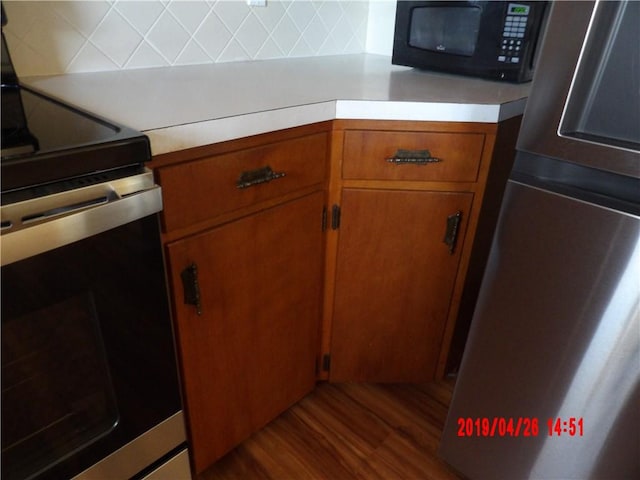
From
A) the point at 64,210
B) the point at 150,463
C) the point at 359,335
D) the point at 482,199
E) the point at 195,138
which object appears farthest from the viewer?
the point at 359,335

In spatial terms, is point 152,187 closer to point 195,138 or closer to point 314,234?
point 195,138

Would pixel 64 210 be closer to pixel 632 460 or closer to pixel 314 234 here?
pixel 314 234

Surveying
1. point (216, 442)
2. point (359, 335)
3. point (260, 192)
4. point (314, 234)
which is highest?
point (260, 192)

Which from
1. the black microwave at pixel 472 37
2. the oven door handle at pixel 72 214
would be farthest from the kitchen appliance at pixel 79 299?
the black microwave at pixel 472 37

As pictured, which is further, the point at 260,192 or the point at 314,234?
the point at 314,234

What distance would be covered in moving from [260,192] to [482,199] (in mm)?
557

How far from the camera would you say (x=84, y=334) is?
2.38ft

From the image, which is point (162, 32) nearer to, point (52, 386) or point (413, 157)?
point (413, 157)

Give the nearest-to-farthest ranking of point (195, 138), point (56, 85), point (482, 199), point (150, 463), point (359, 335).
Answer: point (195, 138)
point (150, 463)
point (56, 85)
point (482, 199)
point (359, 335)

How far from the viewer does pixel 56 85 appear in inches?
41.7

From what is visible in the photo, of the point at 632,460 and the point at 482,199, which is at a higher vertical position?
the point at 482,199

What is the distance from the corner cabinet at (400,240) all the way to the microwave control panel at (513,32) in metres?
0.25

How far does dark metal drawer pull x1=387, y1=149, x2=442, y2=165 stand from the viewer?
3.55 ft

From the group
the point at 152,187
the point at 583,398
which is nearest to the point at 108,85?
the point at 152,187
